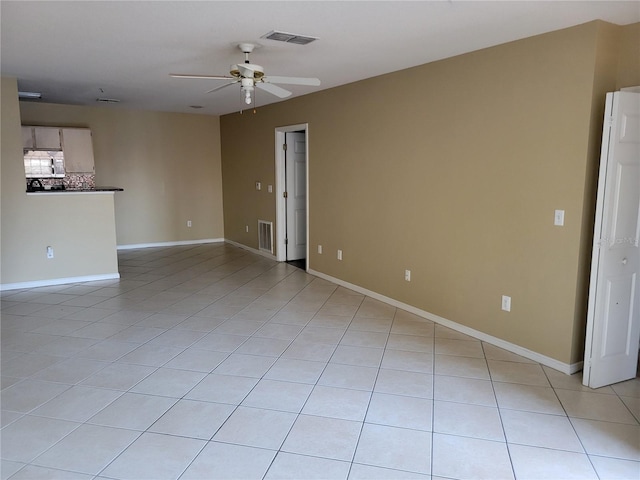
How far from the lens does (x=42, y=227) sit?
213 inches

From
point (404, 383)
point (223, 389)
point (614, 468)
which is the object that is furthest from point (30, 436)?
point (614, 468)

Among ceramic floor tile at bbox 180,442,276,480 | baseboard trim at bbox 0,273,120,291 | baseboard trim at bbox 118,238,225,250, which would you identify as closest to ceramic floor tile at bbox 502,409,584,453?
ceramic floor tile at bbox 180,442,276,480

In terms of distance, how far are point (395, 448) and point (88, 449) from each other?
159 cm

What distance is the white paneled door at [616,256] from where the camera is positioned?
2750 millimetres

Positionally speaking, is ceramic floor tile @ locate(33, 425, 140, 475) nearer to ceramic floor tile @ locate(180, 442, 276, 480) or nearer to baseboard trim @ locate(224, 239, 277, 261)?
ceramic floor tile @ locate(180, 442, 276, 480)

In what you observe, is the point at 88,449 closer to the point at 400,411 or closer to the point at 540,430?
the point at 400,411

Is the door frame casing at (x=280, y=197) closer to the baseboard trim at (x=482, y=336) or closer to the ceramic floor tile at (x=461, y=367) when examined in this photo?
the baseboard trim at (x=482, y=336)

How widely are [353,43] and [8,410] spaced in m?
3.43

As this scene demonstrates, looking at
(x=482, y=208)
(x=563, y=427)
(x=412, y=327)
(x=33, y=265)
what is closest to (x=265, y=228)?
(x=33, y=265)

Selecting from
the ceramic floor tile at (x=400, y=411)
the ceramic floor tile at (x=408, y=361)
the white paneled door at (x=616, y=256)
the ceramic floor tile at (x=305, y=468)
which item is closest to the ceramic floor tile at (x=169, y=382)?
the ceramic floor tile at (x=305, y=468)

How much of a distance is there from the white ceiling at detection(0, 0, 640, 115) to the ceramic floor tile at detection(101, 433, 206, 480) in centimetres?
250

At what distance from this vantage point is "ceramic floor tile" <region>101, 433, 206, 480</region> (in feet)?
6.95

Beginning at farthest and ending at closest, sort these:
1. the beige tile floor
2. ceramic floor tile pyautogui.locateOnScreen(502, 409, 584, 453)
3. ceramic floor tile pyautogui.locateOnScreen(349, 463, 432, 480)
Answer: ceramic floor tile pyautogui.locateOnScreen(502, 409, 584, 453) < the beige tile floor < ceramic floor tile pyautogui.locateOnScreen(349, 463, 432, 480)

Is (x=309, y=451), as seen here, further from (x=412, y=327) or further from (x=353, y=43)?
(x=353, y=43)
